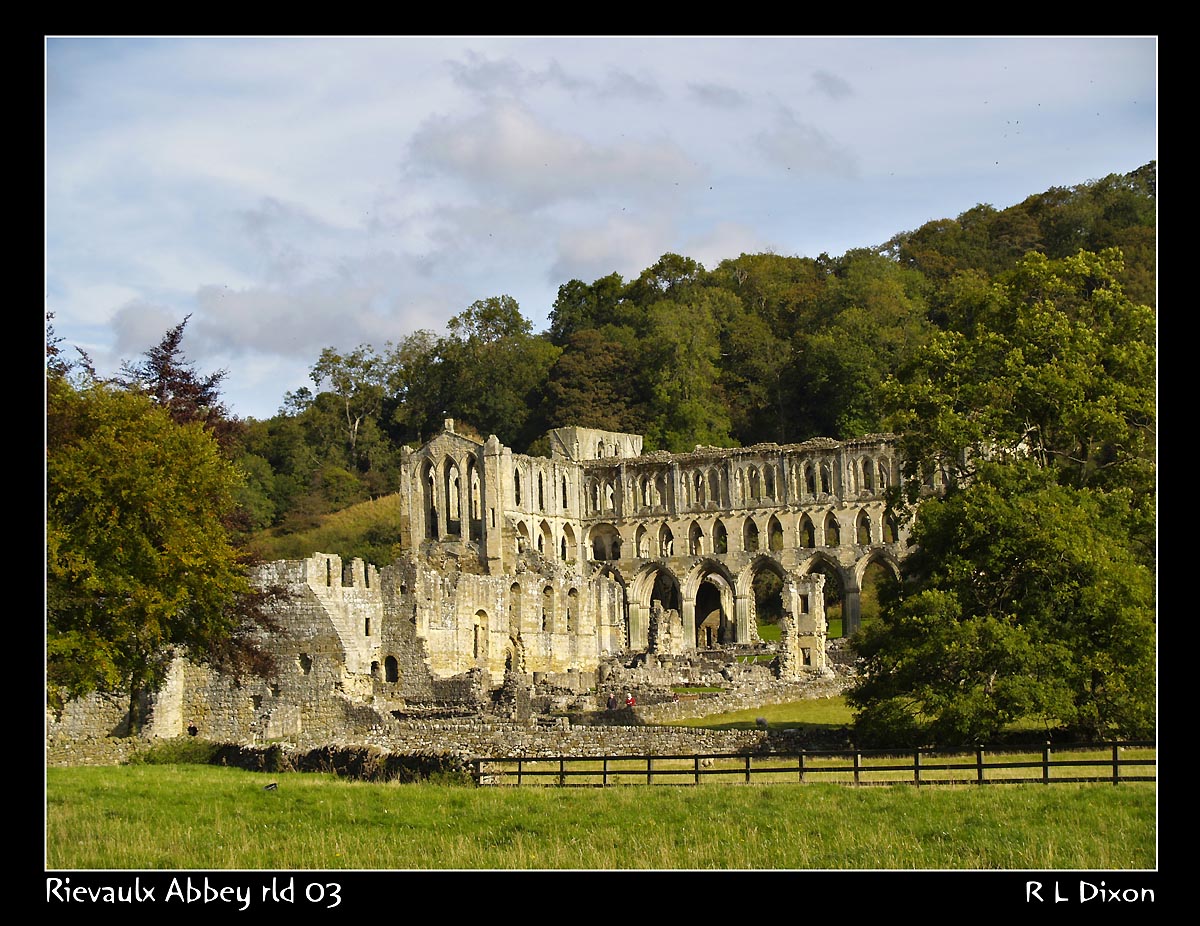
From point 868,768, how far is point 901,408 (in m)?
12.5

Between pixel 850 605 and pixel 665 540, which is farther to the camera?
pixel 665 540

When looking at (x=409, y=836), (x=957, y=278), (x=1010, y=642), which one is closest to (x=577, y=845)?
(x=409, y=836)

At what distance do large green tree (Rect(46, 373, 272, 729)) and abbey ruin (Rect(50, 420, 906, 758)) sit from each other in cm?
509

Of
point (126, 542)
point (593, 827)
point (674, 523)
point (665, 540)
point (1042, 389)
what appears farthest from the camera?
point (665, 540)

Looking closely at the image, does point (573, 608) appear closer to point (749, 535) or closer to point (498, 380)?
point (749, 535)

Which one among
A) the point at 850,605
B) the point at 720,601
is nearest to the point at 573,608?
the point at 850,605

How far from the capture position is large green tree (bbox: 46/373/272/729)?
3253 centimetres

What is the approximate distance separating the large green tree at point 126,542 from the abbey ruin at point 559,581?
5.09 meters

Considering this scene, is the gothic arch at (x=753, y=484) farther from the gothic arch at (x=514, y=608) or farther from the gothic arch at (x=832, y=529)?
the gothic arch at (x=514, y=608)

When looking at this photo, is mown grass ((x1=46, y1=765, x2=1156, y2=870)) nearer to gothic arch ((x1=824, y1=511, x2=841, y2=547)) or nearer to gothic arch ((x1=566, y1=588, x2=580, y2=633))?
gothic arch ((x1=566, y1=588, x2=580, y2=633))

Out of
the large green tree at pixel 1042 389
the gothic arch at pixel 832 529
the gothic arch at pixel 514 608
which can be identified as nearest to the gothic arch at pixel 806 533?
the gothic arch at pixel 832 529

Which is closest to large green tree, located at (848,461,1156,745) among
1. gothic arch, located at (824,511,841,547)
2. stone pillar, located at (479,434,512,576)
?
stone pillar, located at (479,434,512,576)

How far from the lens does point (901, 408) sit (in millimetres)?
38438

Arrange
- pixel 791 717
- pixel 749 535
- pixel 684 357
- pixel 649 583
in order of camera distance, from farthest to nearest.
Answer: pixel 684 357 < pixel 749 535 < pixel 649 583 < pixel 791 717
